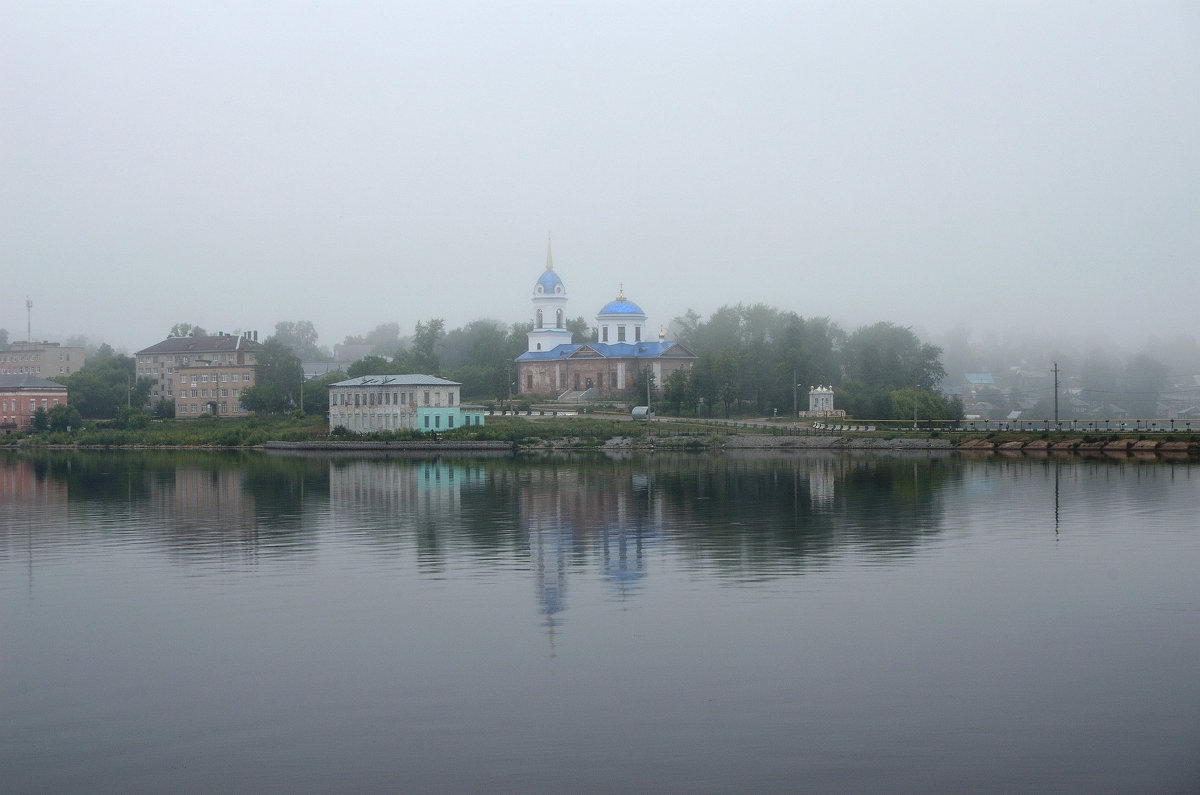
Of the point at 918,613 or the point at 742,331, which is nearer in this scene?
the point at 918,613

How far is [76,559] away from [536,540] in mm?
9297

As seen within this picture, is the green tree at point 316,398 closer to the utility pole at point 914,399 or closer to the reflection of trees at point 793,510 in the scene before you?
the reflection of trees at point 793,510

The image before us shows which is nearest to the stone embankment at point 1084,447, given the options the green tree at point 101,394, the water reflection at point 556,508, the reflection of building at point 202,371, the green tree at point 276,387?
the water reflection at point 556,508

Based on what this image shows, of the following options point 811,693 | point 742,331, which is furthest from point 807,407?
point 811,693

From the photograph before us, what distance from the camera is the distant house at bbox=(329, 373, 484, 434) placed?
72062mm

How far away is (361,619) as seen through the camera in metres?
17.2

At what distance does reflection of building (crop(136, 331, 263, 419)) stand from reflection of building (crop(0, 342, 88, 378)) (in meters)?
25.9

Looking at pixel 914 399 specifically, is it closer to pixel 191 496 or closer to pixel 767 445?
pixel 767 445

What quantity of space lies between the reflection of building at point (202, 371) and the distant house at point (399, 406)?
15416 millimetres

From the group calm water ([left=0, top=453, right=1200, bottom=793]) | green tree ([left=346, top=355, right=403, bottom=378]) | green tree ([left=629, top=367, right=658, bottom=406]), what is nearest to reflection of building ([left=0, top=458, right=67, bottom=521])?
calm water ([left=0, top=453, right=1200, bottom=793])

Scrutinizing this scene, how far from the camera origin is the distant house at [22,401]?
83.6 m

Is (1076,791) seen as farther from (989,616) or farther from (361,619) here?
(361,619)

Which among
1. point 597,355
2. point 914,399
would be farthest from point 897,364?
point 597,355

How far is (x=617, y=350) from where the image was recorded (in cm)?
9888
